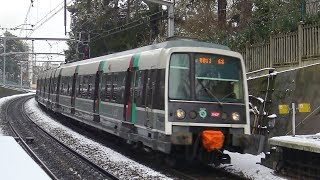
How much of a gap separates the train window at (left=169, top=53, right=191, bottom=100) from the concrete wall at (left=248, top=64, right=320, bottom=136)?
448 cm

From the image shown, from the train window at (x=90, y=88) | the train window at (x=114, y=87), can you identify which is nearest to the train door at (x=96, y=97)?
the train window at (x=90, y=88)

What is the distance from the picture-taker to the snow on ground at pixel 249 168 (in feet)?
32.6

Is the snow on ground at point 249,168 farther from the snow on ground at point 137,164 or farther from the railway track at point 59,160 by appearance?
the railway track at point 59,160

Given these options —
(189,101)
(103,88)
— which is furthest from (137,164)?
(103,88)

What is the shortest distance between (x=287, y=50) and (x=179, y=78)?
6.45m

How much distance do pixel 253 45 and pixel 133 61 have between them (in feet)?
21.3

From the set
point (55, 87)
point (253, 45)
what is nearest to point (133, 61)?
point (253, 45)

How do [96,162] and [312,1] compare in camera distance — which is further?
[312,1]

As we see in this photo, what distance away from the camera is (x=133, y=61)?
1256cm

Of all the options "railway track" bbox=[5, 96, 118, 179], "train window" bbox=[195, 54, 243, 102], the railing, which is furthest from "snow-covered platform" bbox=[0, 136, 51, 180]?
the railing

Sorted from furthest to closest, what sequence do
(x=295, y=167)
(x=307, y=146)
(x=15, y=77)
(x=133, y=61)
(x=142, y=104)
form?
(x=15, y=77), (x=133, y=61), (x=142, y=104), (x=295, y=167), (x=307, y=146)

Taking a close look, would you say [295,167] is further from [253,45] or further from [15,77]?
[15,77]

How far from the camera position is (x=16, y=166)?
34.1 ft

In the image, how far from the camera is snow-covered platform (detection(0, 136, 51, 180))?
30.2 ft
